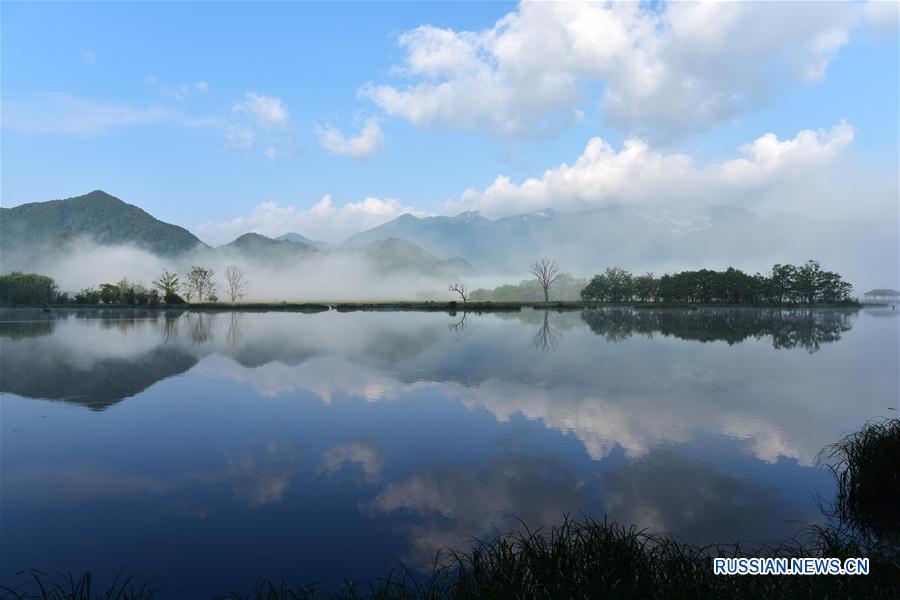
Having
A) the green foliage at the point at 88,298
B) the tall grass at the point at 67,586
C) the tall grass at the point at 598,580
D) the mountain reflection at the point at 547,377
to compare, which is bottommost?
the tall grass at the point at 67,586

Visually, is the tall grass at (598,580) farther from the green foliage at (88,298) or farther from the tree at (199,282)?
the tree at (199,282)

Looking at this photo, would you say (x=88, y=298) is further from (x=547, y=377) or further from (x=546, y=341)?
(x=547, y=377)

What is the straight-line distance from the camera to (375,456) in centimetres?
984

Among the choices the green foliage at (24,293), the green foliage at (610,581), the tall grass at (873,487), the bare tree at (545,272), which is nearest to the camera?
the green foliage at (610,581)

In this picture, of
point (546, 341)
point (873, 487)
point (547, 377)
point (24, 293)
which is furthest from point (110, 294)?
point (873, 487)

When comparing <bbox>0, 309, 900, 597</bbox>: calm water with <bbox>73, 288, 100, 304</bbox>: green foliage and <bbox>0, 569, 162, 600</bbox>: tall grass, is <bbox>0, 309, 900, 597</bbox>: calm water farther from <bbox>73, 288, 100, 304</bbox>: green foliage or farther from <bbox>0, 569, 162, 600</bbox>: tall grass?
<bbox>73, 288, 100, 304</bbox>: green foliage

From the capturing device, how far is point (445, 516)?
23.7ft

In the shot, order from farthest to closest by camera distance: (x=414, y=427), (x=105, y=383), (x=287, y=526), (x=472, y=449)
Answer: (x=105, y=383) < (x=414, y=427) < (x=472, y=449) < (x=287, y=526)

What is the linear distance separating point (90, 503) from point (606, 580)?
25.9 ft

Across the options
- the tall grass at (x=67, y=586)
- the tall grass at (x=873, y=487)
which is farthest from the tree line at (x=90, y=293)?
the tall grass at (x=873, y=487)

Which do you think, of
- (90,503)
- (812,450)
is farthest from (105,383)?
(812,450)

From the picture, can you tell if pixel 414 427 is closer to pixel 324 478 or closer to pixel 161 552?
pixel 324 478

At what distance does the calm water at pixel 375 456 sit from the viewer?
6.56m

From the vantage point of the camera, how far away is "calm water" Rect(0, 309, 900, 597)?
656 centimetres
